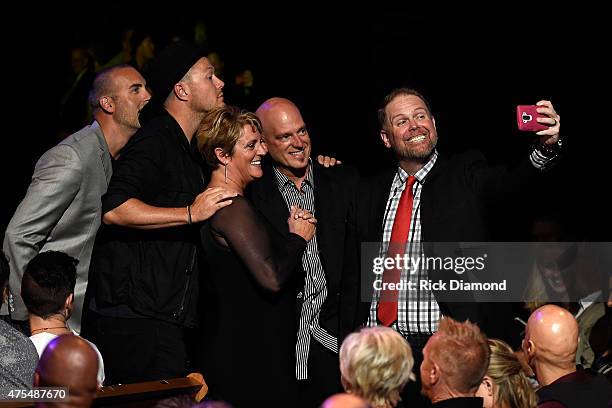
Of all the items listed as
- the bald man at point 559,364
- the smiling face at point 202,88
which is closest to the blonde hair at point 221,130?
the smiling face at point 202,88

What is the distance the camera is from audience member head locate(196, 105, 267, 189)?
3.98m

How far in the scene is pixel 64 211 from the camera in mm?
4285

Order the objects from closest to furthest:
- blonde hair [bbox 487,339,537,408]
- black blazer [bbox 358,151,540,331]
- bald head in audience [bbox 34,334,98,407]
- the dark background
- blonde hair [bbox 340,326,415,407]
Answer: bald head in audience [bbox 34,334,98,407], blonde hair [bbox 340,326,415,407], blonde hair [bbox 487,339,537,408], black blazer [bbox 358,151,540,331], the dark background

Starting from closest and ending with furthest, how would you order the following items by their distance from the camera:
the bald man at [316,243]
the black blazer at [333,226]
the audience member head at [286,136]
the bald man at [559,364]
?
the bald man at [559,364] → the black blazer at [333,226] → the bald man at [316,243] → the audience member head at [286,136]

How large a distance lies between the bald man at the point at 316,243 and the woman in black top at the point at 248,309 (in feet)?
1.32

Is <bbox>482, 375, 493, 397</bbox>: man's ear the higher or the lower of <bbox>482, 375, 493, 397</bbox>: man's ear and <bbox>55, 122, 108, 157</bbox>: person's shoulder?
the lower

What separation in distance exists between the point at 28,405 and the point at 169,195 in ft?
4.48

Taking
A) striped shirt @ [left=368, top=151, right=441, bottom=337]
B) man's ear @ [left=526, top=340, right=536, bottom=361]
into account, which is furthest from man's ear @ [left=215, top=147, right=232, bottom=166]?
man's ear @ [left=526, top=340, right=536, bottom=361]

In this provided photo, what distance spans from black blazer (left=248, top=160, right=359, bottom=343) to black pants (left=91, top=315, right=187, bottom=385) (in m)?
0.58

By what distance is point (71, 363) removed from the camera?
2.59 metres

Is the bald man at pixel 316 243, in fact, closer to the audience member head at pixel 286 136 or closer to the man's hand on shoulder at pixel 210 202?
the audience member head at pixel 286 136

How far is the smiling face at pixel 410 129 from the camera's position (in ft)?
14.1

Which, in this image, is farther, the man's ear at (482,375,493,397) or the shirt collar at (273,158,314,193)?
the shirt collar at (273,158,314,193)

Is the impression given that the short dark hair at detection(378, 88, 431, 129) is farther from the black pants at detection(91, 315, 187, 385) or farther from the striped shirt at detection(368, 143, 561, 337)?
the black pants at detection(91, 315, 187, 385)
